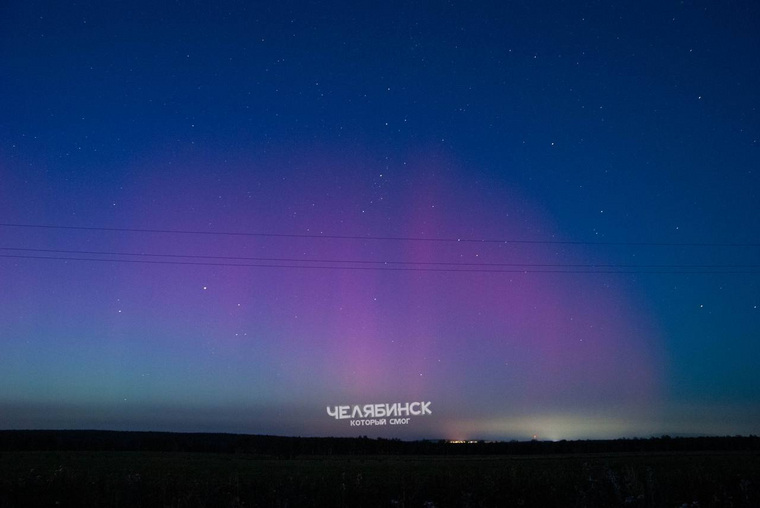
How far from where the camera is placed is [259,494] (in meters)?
12.9

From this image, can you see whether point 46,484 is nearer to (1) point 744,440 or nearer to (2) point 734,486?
(2) point 734,486

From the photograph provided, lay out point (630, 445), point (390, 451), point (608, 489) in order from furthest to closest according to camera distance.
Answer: point (630, 445), point (390, 451), point (608, 489)

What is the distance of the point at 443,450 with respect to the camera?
8194 centimetres

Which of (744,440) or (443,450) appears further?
(744,440)

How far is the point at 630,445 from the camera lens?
3398 inches

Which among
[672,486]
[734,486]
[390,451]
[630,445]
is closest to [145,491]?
[672,486]

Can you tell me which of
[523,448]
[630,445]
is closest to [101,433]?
[523,448]

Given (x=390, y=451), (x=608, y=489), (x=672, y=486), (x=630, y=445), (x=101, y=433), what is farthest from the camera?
(x=101, y=433)

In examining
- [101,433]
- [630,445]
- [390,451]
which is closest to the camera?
[390,451]

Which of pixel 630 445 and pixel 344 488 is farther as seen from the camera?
pixel 630 445

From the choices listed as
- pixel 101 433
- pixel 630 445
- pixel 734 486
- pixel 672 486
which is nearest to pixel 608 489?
pixel 672 486

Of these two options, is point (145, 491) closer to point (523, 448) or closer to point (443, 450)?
point (443, 450)

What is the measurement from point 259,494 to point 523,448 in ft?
258

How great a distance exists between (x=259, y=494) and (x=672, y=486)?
9.36m
